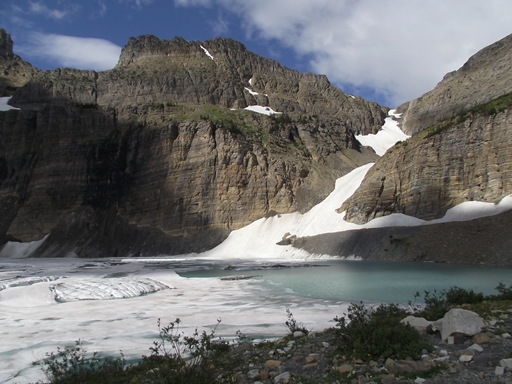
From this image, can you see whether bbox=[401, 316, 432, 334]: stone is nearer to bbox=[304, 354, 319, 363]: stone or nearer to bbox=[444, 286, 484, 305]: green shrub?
bbox=[304, 354, 319, 363]: stone

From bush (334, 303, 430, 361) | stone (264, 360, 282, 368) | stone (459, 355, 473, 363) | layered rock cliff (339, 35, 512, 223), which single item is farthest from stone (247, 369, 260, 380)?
layered rock cliff (339, 35, 512, 223)

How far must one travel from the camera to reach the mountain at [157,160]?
65.8 meters

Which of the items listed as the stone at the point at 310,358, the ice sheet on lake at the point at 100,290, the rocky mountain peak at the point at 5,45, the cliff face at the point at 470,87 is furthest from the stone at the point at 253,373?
the rocky mountain peak at the point at 5,45

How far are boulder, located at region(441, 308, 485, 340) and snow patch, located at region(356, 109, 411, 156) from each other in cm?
9719

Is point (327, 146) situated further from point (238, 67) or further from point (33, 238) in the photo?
point (33, 238)

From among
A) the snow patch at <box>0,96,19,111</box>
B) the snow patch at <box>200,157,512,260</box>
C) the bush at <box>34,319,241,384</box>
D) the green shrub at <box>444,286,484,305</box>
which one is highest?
the snow patch at <box>0,96,19,111</box>

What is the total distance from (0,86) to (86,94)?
19500 millimetres

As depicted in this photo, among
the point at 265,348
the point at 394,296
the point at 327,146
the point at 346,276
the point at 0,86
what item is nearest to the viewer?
the point at 265,348

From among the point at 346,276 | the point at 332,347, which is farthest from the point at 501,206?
the point at 332,347

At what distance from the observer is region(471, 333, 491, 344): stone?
6348 millimetres

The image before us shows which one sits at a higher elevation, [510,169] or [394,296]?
[510,169]

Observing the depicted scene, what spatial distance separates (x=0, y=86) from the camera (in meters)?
102

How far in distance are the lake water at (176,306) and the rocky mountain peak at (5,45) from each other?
11735 cm

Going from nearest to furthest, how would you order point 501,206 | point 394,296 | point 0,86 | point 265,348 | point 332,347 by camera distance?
point 332,347, point 265,348, point 394,296, point 501,206, point 0,86
